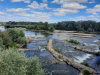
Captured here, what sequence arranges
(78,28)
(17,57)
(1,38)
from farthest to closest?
(78,28), (1,38), (17,57)

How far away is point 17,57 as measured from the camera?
37.9ft

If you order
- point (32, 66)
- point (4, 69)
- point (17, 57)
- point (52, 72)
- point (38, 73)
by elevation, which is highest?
point (17, 57)

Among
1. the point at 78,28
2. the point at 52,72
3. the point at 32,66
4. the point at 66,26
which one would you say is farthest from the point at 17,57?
the point at 66,26

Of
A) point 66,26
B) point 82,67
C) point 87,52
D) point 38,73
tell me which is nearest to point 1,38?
point 38,73

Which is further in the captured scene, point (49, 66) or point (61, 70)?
point (49, 66)

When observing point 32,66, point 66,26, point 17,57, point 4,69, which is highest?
point 66,26

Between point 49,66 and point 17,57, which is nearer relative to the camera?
point 17,57

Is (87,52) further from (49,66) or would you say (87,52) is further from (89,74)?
(49,66)

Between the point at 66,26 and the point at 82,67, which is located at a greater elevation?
the point at 66,26

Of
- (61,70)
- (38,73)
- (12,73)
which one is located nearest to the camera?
(12,73)

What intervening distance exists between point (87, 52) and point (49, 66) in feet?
58.4

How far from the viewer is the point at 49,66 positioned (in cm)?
2227

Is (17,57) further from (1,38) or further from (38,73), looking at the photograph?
(1,38)

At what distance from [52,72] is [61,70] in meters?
2.29
